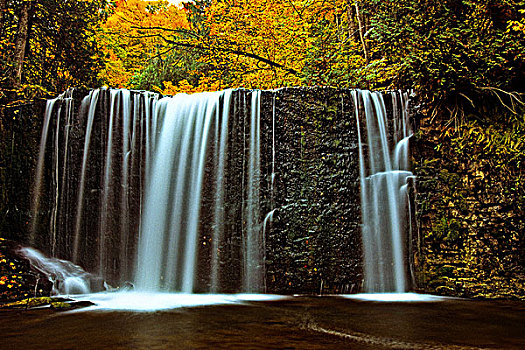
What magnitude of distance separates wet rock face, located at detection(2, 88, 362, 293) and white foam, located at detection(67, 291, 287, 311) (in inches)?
14.5

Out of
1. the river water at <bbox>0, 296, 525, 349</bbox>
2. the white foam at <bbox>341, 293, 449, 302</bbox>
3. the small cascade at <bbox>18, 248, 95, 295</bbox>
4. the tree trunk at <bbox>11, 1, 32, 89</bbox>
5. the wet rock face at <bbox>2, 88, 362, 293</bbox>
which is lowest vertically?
the river water at <bbox>0, 296, 525, 349</bbox>

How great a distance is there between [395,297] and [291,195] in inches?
Answer: 74.5

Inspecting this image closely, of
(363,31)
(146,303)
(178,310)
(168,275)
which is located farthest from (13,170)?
(363,31)

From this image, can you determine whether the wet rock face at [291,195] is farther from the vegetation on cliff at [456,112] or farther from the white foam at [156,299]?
the vegetation on cliff at [456,112]

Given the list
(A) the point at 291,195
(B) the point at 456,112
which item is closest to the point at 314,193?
(A) the point at 291,195

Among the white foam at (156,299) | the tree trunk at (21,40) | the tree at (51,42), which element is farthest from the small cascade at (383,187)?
the tree at (51,42)

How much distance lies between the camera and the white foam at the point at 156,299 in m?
4.45

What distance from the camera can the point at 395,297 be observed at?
507 cm

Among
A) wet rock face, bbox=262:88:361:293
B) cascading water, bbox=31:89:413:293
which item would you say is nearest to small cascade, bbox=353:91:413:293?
cascading water, bbox=31:89:413:293

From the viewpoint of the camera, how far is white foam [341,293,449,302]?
4.91 m

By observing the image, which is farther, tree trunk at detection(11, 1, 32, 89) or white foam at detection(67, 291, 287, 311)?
tree trunk at detection(11, 1, 32, 89)

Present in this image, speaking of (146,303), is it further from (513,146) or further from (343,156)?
(513,146)

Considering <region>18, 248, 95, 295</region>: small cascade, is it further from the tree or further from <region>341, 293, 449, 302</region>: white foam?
the tree

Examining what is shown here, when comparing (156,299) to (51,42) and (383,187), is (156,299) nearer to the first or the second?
(383,187)
